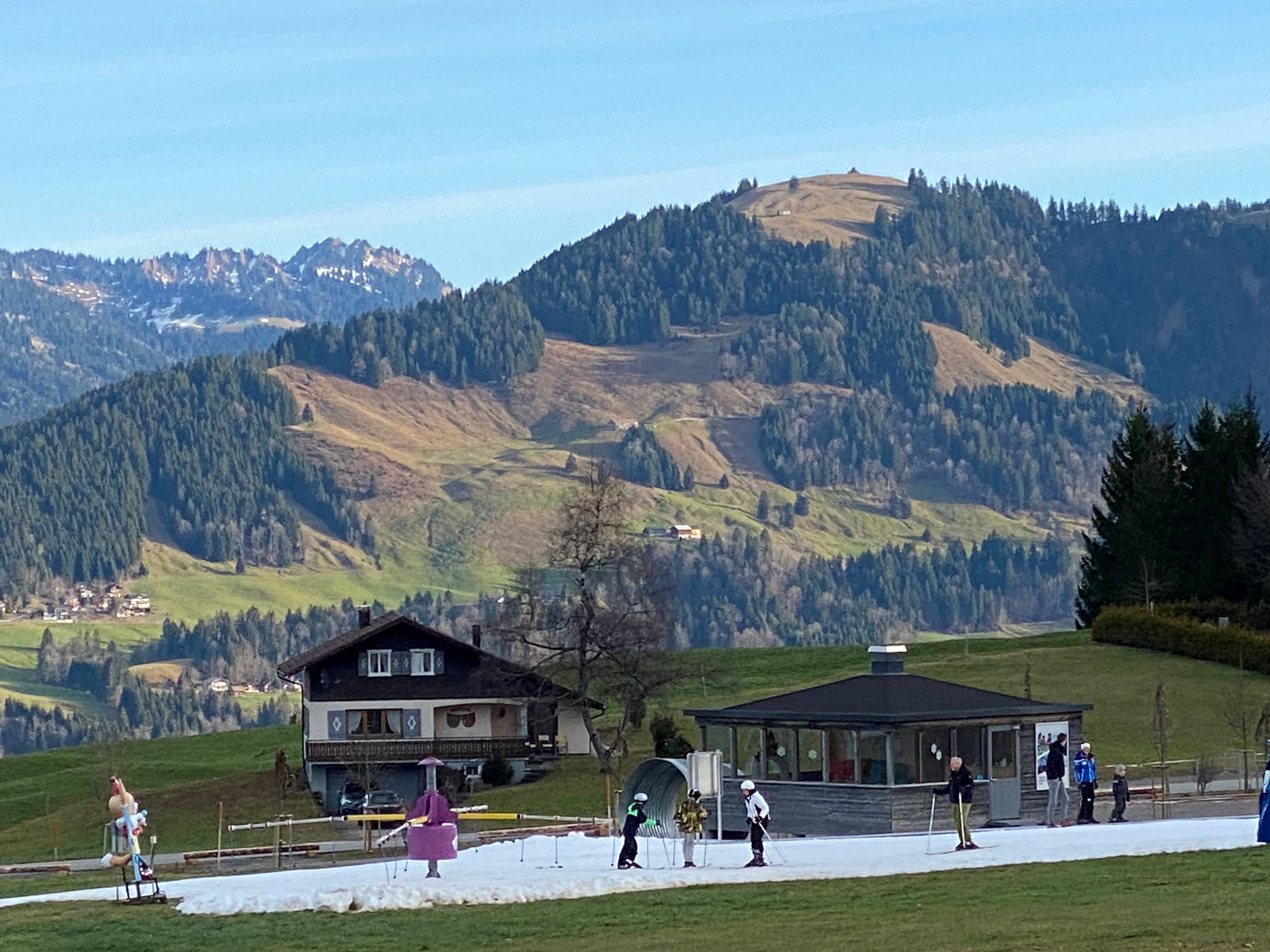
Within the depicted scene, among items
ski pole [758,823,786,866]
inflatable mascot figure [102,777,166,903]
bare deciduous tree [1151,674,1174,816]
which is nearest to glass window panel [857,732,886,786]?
ski pole [758,823,786,866]

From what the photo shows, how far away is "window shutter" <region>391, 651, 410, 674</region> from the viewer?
102m

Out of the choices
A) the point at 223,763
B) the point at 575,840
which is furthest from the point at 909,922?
the point at 223,763

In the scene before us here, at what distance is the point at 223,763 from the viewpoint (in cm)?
10231

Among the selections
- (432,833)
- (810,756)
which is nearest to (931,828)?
(810,756)

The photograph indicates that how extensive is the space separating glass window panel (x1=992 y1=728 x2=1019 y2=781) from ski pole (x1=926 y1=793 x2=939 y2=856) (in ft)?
7.30

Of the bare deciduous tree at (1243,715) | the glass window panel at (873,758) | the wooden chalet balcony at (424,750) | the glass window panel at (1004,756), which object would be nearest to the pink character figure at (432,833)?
the glass window panel at (873,758)

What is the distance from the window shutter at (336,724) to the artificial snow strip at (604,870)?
53.6 m

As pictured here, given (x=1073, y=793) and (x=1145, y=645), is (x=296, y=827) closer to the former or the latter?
(x=1073, y=793)

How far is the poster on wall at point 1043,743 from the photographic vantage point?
5416 cm

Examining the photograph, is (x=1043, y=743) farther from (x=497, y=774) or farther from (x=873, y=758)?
(x=497, y=774)

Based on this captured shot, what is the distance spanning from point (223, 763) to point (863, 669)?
3043 cm

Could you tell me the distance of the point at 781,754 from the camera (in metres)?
54.4

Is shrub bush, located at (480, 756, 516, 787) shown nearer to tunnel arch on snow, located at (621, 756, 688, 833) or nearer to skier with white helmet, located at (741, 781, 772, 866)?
tunnel arch on snow, located at (621, 756, 688, 833)

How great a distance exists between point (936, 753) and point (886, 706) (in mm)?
1666
